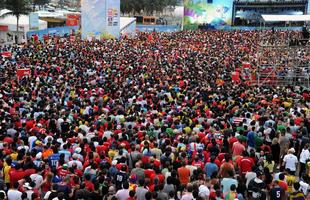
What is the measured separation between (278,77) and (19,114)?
12.0 metres

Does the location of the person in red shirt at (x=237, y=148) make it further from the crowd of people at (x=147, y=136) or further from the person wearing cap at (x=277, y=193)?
the person wearing cap at (x=277, y=193)

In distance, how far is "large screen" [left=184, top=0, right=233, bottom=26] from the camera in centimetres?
4716

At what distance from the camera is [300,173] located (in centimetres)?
1008

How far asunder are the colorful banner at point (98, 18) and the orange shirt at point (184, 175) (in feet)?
91.3

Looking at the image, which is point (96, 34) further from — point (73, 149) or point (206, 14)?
point (73, 149)

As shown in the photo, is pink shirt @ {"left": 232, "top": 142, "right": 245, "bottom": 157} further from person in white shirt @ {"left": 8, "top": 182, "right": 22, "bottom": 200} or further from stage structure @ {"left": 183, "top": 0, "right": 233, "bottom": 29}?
stage structure @ {"left": 183, "top": 0, "right": 233, "bottom": 29}

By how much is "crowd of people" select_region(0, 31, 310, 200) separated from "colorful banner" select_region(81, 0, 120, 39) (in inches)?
559

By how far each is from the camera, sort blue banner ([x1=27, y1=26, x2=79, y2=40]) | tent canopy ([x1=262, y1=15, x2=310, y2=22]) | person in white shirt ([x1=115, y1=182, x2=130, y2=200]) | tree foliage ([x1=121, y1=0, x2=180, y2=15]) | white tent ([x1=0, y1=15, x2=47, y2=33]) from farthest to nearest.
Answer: tree foliage ([x1=121, y1=0, x2=180, y2=15]), white tent ([x1=0, y1=15, x2=47, y2=33]), blue banner ([x1=27, y1=26, x2=79, y2=40]), tent canopy ([x1=262, y1=15, x2=310, y2=22]), person in white shirt ([x1=115, y1=182, x2=130, y2=200])

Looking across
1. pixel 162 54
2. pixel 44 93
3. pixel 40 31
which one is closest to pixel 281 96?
pixel 44 93

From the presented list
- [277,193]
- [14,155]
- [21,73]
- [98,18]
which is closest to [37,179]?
[14,155]

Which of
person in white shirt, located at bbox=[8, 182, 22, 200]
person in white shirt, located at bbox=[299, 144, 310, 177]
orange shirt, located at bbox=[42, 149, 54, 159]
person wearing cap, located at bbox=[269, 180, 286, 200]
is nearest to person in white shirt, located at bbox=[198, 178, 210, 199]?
person wearing cap, located at bbox=[269, 180, 286, 200]

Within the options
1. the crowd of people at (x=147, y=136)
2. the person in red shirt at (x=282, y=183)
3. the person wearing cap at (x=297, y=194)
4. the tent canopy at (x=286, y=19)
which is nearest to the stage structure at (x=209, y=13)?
the crowd of people at (x=147, y=136)

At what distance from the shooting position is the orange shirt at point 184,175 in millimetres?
8336

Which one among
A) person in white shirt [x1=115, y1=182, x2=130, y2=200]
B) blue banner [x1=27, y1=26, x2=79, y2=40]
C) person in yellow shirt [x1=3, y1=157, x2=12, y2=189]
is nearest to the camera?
person in white shirt [x1=115, y1=182, x2=130, y2=200]
